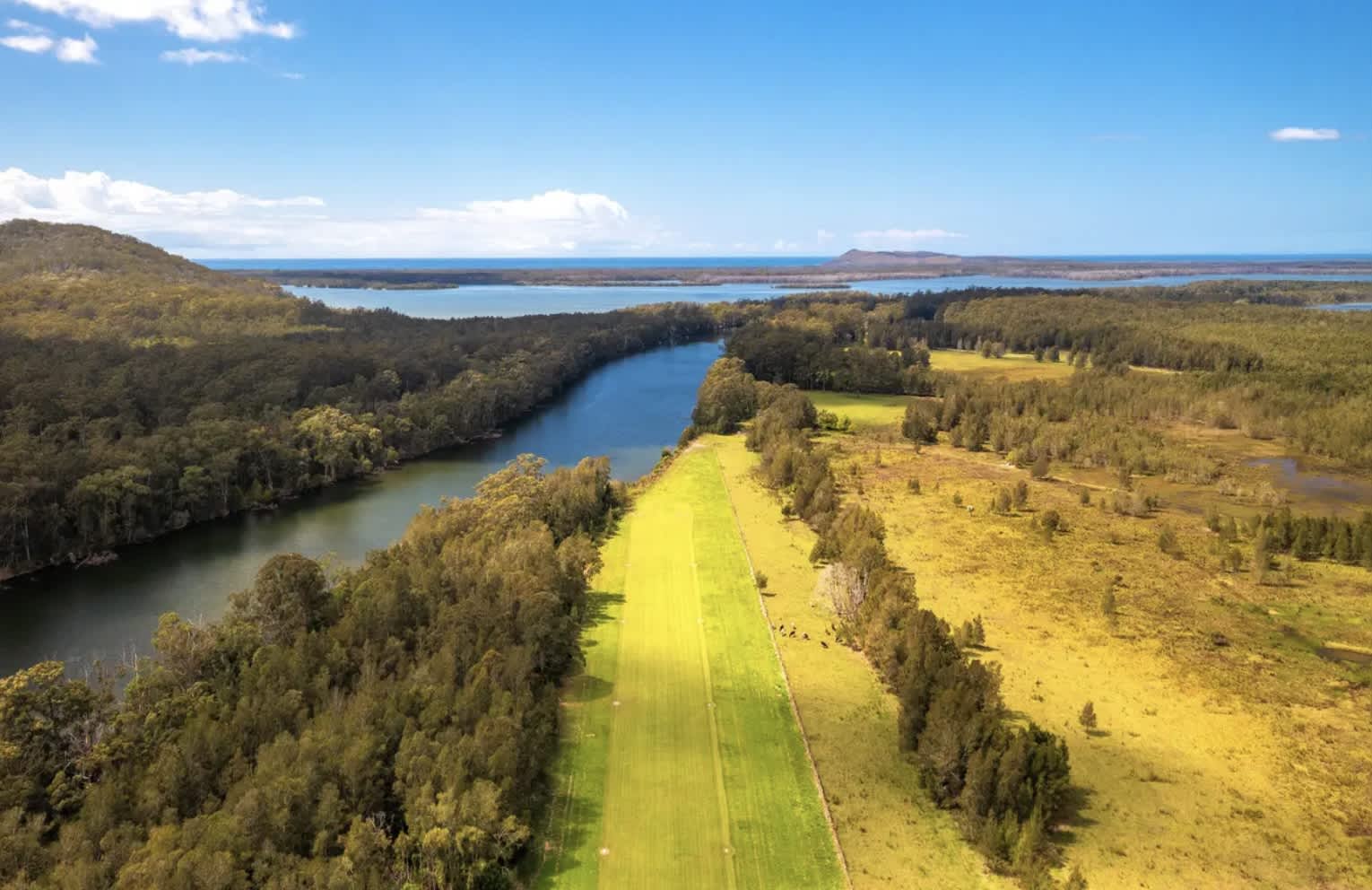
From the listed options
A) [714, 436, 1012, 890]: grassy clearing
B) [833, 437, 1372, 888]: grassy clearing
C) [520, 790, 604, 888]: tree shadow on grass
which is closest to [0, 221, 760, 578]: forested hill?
[520, 790, 604, 888]: tree shadow on grass

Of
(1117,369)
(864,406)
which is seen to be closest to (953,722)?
(864,406)

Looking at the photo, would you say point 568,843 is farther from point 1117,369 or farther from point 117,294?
point 117,294

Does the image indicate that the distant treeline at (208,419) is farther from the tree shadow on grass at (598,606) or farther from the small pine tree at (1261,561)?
the small pine tree at (1261,561)

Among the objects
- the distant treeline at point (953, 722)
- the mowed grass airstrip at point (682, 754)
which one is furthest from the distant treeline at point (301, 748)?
the distant treeline at point (953, 722)

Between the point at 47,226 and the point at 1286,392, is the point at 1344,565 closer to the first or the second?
the point at 1286,392

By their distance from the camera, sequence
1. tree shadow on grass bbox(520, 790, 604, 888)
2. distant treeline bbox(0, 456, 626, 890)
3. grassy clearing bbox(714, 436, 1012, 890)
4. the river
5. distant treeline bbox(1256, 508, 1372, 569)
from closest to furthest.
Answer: distant treeline bbox(0, 456, 626, 890), tree shadow on grass bbox(520, 790, 604, 888), grassy clearing bbox(714, 436, 1012, 890), the river, distant treeline bbox(1256, 508, 1372, 569)

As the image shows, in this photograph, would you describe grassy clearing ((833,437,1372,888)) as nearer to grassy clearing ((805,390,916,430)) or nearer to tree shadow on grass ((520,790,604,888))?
tree shadow on grass ((520,790,604,888))
